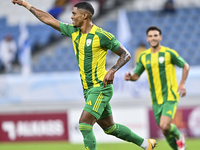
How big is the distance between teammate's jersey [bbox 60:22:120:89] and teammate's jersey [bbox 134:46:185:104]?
5.00ft

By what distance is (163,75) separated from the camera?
18.5 feet

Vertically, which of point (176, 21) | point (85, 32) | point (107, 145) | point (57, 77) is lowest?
point (107, 145)

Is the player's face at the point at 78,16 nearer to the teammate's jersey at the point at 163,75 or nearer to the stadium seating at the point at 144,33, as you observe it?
the teammate's jersey at the point at 163,75

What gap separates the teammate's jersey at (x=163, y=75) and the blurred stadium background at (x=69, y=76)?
2315mm

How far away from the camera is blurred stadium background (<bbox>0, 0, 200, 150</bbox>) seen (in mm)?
8070

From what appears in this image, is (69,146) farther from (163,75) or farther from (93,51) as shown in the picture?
(93,51)

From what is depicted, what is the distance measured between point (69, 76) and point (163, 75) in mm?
5451

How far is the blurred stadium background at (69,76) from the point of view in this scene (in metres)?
8.07

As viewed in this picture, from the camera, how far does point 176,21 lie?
13.5 metres

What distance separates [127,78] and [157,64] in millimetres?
556

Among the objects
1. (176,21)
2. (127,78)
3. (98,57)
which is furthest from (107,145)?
A: (176,21)

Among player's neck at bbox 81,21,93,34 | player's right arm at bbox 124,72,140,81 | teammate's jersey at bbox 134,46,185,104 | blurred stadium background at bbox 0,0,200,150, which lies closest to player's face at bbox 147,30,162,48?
teammate's jersey at bbox 134,46,185,104

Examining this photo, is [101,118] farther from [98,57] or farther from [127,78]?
[127,78]

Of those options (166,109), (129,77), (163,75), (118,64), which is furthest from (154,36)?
(118,64)
